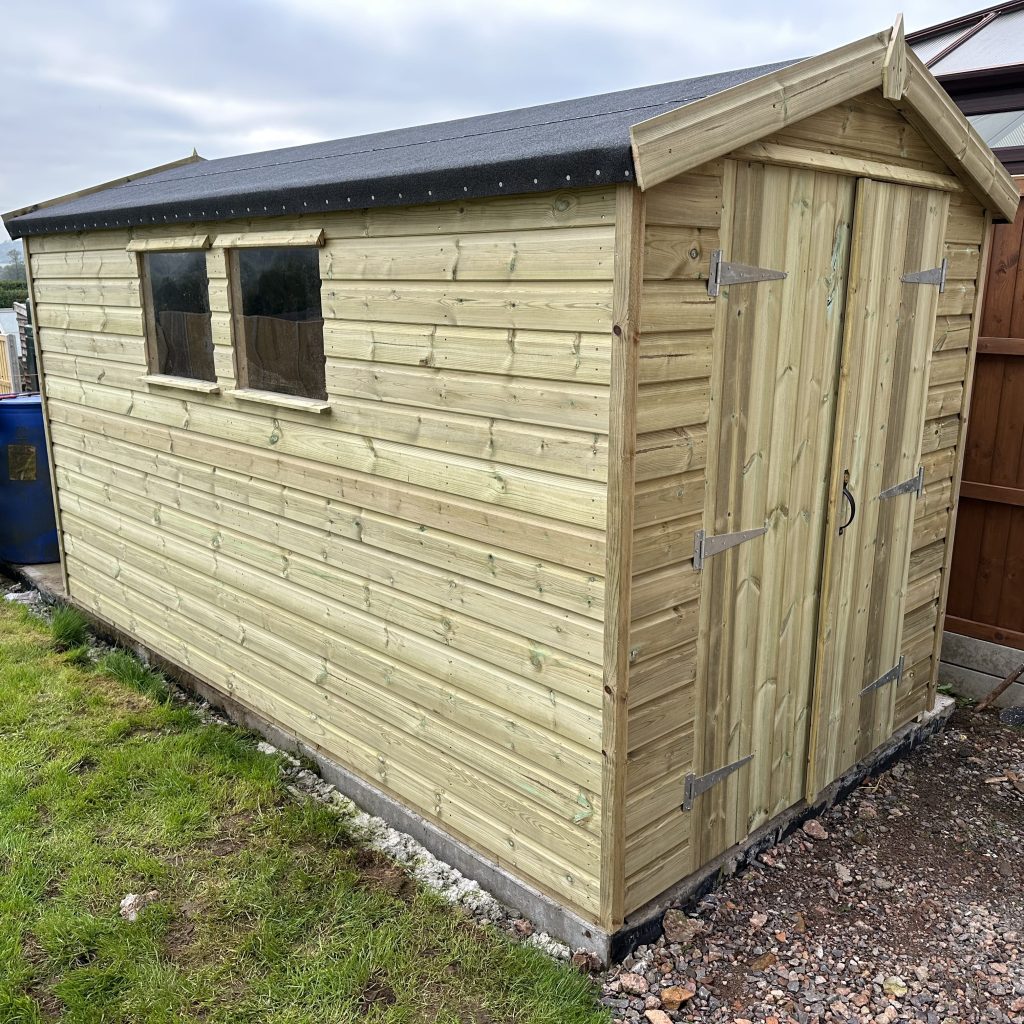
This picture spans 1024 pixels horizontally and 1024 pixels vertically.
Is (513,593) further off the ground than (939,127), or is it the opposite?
(939,127)

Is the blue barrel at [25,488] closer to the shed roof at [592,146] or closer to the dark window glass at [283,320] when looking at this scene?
the shed roof at [592,146]

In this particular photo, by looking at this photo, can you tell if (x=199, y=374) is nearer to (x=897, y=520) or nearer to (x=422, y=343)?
(x=422, y=343)

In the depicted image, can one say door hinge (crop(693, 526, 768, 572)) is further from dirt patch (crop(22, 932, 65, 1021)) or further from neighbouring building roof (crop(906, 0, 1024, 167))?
neighbouring building roof (crop(906, 0, 1024, 167))

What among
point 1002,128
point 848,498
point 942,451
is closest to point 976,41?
point 1002,128

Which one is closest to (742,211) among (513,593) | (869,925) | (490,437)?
(490,437)

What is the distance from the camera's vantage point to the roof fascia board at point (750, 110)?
2586 millimetres

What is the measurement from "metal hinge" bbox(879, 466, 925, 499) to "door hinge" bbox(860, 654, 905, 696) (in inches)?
33.1

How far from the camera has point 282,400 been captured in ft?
13.9

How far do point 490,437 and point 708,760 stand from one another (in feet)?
4.80

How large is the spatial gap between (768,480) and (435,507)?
4.05ft

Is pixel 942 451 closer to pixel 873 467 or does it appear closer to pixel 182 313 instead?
pixel 873 467

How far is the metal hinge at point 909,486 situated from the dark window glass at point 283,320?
2.51 metres

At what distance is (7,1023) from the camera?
3.13 m

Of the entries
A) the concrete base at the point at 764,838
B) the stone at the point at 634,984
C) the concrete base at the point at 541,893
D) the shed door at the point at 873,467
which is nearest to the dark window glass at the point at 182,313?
the concrete base at the point at 541,893
